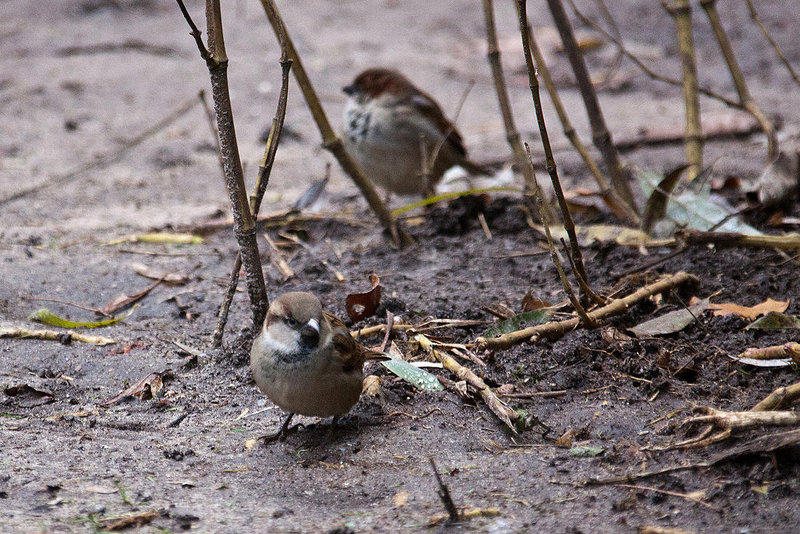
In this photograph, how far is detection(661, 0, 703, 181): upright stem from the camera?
511 cm

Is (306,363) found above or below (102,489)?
above

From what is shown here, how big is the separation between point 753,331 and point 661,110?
18.1ft

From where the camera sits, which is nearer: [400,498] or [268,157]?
[400,498]

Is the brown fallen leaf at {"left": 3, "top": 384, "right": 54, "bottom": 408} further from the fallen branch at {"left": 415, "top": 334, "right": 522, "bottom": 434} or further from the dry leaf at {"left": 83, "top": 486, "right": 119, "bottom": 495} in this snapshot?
the fallen branch at {"left": 415, "top": 334, "right": 522, "bottom": 434}

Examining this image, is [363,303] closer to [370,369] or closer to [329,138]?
[370,369]

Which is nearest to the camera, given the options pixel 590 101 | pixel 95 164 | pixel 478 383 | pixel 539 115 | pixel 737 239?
pixel 539 115

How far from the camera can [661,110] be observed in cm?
876

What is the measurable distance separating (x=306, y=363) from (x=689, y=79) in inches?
123

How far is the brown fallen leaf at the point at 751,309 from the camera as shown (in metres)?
3.79

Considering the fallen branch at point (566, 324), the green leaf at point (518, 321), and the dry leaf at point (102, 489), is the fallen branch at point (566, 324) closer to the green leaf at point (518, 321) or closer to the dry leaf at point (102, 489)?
the green leaf at point (518, 321)

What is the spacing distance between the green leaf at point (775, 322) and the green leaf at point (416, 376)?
4.32ft

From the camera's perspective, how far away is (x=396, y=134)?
22.4 ft

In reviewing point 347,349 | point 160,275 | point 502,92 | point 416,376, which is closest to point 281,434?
point 347,349

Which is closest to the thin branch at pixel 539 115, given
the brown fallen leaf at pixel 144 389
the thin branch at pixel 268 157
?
the thin branch at pixel 268 157
